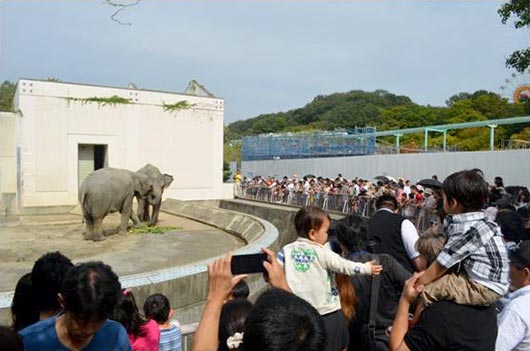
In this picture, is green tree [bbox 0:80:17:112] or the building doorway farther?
green tree [bbox 0:80:17:112]

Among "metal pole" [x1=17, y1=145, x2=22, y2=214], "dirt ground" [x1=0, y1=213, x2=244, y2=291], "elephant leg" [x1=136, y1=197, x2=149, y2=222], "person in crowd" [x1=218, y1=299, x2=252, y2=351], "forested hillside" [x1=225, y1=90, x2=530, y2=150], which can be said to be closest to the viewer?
"person in crowd" [x1=218, y1=299, x2=252, y2=351]

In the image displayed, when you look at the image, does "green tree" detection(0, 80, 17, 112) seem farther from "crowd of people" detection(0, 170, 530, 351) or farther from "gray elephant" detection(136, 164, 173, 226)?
"crowd of people" detection(0, 170, 530, 351)

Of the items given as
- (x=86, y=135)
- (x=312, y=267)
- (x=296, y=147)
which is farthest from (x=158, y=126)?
(x=312, y=267)

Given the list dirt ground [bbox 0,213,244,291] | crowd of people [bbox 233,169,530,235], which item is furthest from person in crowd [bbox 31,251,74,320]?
dirt ground [bbox 0,213,244,291]

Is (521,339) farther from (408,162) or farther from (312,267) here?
(408,162)

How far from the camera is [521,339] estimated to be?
2.45 m

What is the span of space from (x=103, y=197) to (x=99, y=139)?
10.6m

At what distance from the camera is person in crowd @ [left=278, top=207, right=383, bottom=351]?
2924 millimetres

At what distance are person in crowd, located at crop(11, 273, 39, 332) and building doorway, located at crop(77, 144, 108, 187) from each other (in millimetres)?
19865

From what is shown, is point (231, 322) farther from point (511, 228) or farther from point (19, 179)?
point (19, 179)

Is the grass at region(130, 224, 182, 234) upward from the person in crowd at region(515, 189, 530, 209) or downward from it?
downward

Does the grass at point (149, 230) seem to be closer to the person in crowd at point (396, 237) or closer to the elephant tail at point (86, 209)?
the elephant tail at point (86, 209)

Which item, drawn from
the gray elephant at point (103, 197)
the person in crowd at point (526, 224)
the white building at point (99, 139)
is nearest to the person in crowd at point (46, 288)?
the person in crowd at point (526, 224)

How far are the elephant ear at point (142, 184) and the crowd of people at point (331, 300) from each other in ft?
35.3
